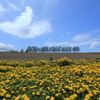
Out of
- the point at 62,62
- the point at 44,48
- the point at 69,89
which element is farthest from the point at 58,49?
the point at 69,89

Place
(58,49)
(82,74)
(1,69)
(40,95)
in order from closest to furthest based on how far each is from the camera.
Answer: (40,95)
(82,74)
(1,69)
(58,49)

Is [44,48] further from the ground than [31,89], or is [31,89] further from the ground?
[44,48]

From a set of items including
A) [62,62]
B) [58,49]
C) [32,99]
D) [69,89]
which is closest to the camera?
[32,99]

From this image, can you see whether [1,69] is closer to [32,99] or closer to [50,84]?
[50,84]

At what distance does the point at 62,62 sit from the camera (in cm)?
724

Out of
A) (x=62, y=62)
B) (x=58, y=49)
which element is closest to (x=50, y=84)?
(x=62, y=62)

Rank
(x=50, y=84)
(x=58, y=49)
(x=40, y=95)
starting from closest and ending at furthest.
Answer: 1. (x=40, y=95)
2. (x=50, y=84)
3. (x=58, y=49)

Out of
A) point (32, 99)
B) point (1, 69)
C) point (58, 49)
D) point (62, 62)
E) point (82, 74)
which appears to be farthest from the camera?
point (58, 49)

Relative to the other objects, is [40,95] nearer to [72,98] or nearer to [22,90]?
[22,90]

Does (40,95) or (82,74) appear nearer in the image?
(40,95)

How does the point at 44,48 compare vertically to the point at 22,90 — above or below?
above

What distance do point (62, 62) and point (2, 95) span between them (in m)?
5.37

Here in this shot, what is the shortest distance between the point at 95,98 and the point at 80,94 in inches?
14.2

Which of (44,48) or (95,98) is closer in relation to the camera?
(95,98)
